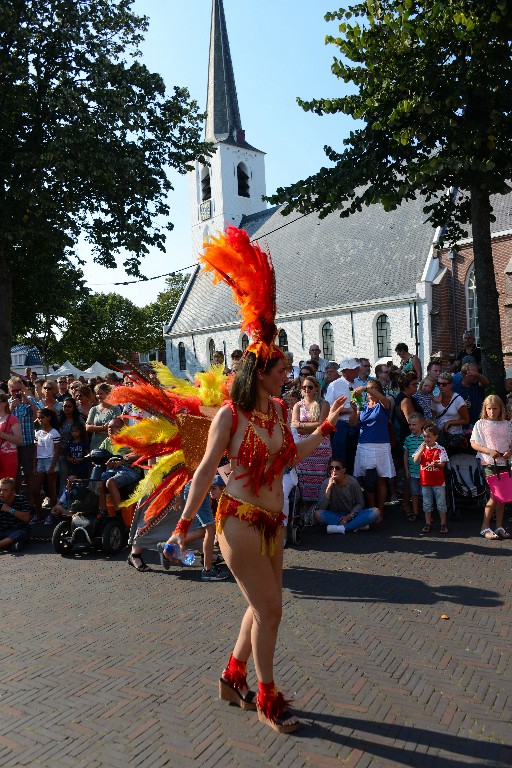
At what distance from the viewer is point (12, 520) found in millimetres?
8562

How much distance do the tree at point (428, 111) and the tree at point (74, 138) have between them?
872 centimetres

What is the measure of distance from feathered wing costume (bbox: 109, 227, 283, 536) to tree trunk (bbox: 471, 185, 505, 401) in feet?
25.2

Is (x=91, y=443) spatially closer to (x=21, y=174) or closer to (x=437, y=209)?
(x=437, y=209)

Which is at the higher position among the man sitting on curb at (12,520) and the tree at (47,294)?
the tree at (47,294)

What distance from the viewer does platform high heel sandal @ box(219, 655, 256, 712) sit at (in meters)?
3.87

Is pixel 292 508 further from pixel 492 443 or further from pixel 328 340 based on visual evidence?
pixel 328 340

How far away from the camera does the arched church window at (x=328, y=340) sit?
40375 millimetres

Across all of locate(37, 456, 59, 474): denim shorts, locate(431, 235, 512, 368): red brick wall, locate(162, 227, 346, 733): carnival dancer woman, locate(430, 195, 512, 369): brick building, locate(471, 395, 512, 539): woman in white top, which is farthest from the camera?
locate(431, 235, 512, 368): red brick wall

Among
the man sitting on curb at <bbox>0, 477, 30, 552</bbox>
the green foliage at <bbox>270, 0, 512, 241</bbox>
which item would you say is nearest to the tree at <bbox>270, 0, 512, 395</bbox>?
the green foliage at <bbox>270, 0, 512, 241</bbox>

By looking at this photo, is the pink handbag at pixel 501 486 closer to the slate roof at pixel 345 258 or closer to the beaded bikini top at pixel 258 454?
the beaded bikini top at pixel 258 454

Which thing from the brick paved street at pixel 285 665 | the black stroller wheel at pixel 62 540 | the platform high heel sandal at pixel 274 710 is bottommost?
the brick paved street at pixel 285 665

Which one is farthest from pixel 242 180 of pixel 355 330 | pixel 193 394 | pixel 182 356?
pixel 193 394

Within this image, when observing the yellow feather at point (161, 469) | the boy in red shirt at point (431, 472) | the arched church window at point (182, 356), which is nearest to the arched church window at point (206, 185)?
the arched church window at point (182, 356)

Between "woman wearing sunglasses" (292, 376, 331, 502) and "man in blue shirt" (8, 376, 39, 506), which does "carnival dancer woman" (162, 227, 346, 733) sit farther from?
"man in blue shirt" (8, 376, 39, 506)
